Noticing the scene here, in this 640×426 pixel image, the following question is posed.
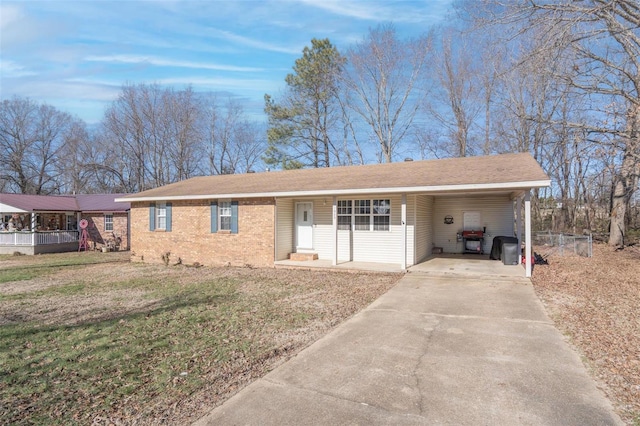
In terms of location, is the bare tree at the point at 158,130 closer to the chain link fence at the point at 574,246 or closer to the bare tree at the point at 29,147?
the bare tree at the point at 29,147

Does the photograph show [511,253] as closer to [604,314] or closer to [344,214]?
[604,314]

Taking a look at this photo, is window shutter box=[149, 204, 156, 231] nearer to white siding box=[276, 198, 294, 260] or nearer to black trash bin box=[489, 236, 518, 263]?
white siding box=[276, 198, 294, 260]

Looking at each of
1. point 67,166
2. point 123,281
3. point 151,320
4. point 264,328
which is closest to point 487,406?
Result: point 264,328

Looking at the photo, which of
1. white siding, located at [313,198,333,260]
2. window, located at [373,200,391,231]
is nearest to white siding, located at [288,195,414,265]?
white siding, located at [313,198,333,260]

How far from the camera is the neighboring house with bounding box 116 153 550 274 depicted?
11.5 m

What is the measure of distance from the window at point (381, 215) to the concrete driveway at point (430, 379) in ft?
19.8

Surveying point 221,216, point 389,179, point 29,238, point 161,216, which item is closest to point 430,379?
point 389,179

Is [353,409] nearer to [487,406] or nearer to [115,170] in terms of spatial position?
[487,406]

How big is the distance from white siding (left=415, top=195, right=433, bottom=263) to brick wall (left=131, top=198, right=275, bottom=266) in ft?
16.0

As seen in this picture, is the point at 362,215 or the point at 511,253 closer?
the point at 511,253

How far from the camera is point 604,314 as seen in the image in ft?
20.7

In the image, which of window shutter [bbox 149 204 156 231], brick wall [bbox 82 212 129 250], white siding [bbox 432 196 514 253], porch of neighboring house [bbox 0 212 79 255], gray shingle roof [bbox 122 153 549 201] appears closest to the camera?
gray shingle roof [bbox 122 153 549 201]

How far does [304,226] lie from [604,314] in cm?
917

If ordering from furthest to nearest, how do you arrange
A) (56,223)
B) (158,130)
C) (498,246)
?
(158,130), (56,223), (498,246)
